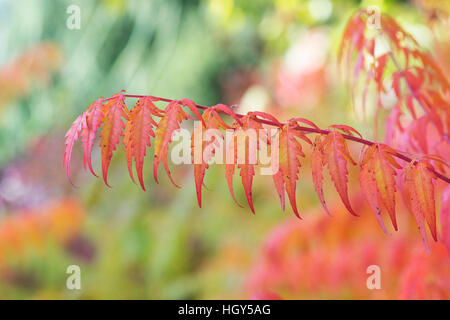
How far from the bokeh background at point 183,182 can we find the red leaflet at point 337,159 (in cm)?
20

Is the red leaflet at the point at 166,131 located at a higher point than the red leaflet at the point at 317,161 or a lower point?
higher

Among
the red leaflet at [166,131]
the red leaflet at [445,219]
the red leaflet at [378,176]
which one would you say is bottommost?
the red leaflet at [445,219]

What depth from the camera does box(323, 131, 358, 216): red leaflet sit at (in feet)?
1.36

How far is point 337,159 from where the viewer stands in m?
0.42

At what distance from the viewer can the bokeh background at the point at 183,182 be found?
971 mm

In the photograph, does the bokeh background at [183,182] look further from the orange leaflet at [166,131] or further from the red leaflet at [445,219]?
the orange leaflet at [166,131]

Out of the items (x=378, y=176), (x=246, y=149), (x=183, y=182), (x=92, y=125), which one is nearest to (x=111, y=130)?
(x=92, y=125)

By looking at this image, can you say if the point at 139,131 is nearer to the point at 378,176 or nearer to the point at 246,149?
the point at 246,149

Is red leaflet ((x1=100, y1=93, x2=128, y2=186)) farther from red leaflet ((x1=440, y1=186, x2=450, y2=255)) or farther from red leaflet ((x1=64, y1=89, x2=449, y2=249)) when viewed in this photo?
red leaflet ((x1=440, y1=186, x2=450, y2=255))

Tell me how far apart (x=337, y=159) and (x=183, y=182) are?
6.37ft

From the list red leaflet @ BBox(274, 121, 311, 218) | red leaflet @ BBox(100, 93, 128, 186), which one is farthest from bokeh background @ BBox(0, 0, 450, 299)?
red leaflet @ BBox(100, 93, 128, 186)

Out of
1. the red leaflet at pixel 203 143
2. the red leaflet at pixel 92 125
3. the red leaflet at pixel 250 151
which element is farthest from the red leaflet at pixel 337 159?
the red leaflet at pixel 92 125

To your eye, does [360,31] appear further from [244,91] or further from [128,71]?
[244,91]
